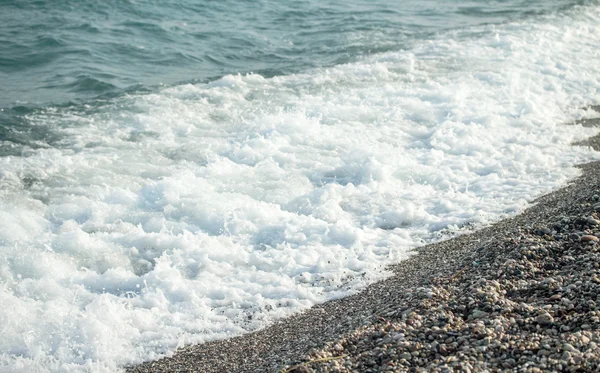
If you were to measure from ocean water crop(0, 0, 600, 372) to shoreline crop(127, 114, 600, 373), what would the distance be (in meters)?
0.32

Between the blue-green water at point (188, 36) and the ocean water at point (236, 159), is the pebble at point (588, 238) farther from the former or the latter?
the blue-green water at point (188, 36)

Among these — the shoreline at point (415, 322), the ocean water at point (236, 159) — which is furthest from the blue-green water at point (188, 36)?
the shoreline at point (415, 322)

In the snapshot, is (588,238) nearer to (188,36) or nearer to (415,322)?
(415,322)

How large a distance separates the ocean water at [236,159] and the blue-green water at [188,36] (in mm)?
93

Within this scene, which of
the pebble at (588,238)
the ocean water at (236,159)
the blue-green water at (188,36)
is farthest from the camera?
the blue-green water at (188,36)

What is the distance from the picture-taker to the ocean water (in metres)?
6.93

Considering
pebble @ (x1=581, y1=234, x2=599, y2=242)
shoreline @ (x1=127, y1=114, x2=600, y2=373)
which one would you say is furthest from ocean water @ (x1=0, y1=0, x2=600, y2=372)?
pebble @ (x1=581, y1=234, x2=599, y2=242)

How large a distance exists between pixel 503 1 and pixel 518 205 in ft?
53.8

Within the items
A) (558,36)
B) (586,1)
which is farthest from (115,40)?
(586,1)

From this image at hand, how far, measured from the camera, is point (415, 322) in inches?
206

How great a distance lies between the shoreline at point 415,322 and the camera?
4.83m

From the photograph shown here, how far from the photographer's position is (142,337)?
6.34m

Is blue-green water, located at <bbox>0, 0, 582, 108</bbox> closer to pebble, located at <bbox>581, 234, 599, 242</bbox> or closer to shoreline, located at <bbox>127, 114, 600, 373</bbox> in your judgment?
shoreline, located at <bbox>127, 114, 600, 373</bbox>

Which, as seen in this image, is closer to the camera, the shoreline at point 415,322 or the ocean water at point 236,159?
the shoreline at point 415,322
